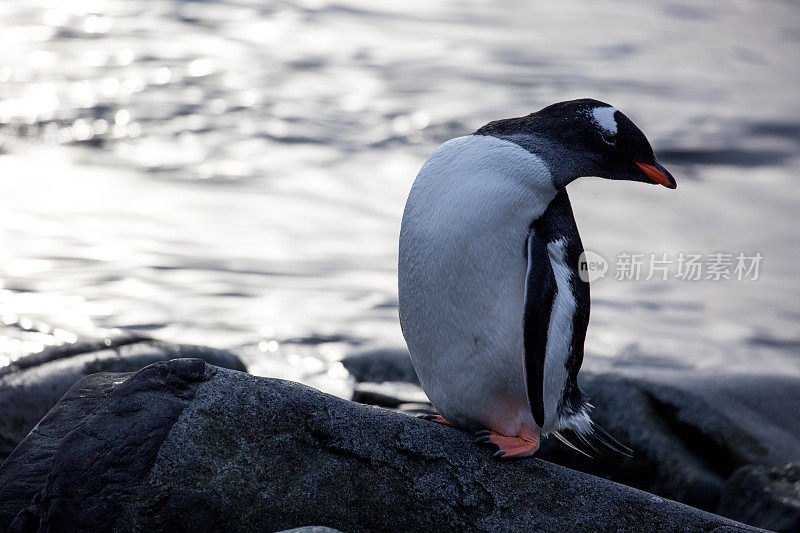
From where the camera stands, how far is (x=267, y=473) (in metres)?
3.21

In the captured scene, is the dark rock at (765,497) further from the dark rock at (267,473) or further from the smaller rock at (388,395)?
the smaller rock at (388,395)

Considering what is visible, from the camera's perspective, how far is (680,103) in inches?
567

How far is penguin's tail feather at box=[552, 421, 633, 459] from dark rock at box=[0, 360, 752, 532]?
359 mm

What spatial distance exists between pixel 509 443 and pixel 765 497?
1.70m

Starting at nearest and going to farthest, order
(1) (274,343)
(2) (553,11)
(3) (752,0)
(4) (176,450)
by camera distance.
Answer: (4) (176,450)
(1) (274,343)
(2) (553,11)
(3) (752,0)

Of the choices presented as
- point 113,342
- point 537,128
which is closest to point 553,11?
point 113,342

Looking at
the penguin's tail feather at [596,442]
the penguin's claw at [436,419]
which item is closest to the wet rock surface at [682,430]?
the penguin's tail feather at [596,442]

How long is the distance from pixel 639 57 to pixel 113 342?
41.1ft

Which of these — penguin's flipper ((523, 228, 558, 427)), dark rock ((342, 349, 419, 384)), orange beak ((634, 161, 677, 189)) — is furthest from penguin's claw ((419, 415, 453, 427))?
dark rock ((342, 349, 419, 384))

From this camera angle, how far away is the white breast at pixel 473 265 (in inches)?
134

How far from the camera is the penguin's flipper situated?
343 cm

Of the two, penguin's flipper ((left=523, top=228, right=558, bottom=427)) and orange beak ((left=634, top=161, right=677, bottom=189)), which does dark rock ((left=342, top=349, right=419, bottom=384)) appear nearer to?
penguin's flipper ((left=523, top=228, right=558, bottom=427))

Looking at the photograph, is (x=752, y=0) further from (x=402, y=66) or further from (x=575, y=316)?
(x=575, y=316)

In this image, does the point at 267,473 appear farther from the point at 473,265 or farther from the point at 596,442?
the point at 596,442
